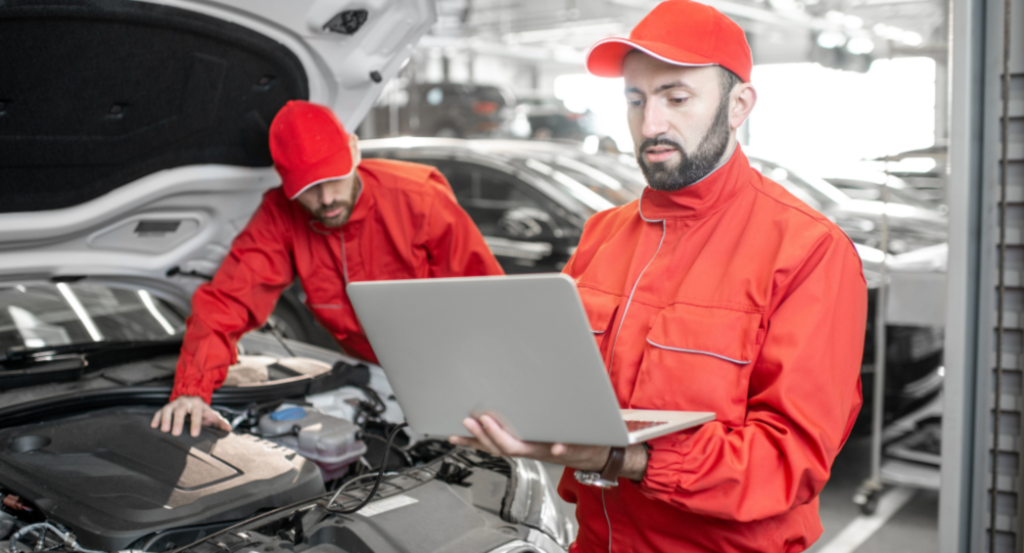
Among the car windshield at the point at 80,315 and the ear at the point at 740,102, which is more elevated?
the ear at the point at 740,102

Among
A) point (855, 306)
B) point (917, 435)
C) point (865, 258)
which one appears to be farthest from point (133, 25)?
point (917, 435)

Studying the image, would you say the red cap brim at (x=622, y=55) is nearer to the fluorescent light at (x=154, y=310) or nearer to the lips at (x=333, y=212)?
the lips at (x=333, y=212)

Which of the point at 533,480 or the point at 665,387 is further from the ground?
the point at 665,387

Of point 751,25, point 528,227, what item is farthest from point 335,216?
point 751,25

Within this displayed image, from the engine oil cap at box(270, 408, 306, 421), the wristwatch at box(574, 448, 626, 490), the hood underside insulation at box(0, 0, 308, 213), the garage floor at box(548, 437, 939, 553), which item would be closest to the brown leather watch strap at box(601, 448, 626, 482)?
the wristwatch at box(574, 448, 626, 490)

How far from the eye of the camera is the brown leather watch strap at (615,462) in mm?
1077

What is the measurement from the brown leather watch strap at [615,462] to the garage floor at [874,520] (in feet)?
6.25

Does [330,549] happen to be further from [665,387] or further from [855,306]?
[855,306]

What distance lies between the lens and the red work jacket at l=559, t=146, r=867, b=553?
1.07 metres

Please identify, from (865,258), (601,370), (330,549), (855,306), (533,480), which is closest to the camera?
(601,370)

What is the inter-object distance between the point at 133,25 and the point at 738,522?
152 cm

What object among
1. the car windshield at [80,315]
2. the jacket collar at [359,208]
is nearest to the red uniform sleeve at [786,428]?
the jacket collar at [359,208]

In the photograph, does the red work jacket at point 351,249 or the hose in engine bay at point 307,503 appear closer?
the hose in engine bay at point 307,503

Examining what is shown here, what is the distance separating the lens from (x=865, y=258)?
389 cm
